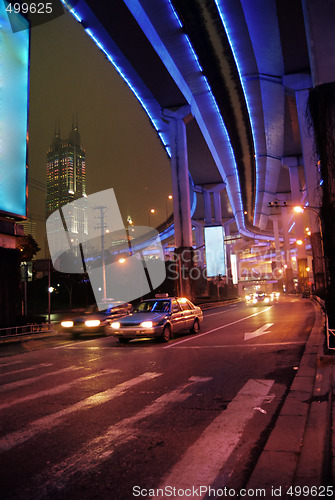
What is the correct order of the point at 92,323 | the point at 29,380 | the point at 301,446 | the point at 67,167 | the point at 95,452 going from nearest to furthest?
1. the point at 301,446
2. the point at 95,452
3. the point at 29,380
4. the point at 92,323
5. the point at 67,167

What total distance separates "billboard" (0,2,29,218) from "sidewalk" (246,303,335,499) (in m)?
15.8

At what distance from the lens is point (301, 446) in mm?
4188

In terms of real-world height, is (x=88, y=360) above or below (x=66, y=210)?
below

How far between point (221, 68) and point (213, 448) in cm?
3662

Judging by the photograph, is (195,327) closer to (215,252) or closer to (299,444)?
(299,444)

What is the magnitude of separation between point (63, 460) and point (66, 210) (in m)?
97.3

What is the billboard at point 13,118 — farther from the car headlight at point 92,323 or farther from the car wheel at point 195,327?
the car wheel at point 195,327

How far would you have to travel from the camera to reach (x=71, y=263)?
206 feet

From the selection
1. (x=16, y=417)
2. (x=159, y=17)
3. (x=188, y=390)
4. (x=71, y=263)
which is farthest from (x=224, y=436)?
(x=71, y=263)

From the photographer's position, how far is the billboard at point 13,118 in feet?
60.4

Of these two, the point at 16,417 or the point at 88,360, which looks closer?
the point at 16,417

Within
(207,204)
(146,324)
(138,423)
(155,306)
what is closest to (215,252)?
(207,204)

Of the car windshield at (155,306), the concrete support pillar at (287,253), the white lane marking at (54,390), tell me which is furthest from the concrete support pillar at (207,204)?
the white lane marking at (54,390)

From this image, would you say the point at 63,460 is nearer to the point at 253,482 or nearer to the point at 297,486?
the point at 253,482
